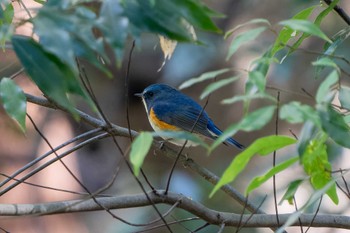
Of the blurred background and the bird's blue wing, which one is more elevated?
the bird's blue wing

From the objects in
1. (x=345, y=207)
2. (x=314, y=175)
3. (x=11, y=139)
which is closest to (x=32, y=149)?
(x=11, y=139)

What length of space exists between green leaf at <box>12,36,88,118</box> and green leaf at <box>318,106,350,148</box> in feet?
1.74

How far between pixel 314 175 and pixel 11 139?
4.86 meters

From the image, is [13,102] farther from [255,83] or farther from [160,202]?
[160,202]

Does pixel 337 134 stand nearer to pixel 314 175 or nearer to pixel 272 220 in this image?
pixel 314 175

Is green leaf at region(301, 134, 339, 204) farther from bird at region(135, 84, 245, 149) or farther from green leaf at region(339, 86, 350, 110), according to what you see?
bird at region(135, 84, 245, 149)

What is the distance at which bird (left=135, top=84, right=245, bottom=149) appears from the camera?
4277 mm

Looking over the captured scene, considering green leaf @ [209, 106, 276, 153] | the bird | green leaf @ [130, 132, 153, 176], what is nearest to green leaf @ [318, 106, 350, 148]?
green leaf @ [209, 106, 276, 153]

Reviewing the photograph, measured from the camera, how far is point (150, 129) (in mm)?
6602

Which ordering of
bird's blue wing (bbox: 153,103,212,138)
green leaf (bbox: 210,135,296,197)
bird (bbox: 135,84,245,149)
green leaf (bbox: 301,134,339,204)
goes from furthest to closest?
1. bird's blue wing (bbox: 153,103,212,138)
2. bird (bbox: 135,84,245,149)
3. green leaf (bbox: 301,134,339,204)
4. green leaf (bbox: 210,135,296,197)

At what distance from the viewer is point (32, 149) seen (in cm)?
642

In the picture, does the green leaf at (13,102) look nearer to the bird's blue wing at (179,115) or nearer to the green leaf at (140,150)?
the green leaf at (140,150)

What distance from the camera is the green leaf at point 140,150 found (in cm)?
144

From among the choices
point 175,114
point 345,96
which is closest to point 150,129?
point 175,114
